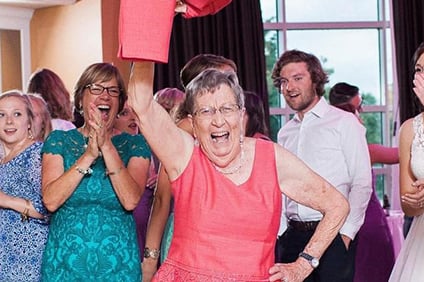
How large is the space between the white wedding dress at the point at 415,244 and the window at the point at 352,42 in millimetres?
4105

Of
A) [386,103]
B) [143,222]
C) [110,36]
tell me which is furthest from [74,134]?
[386,103]

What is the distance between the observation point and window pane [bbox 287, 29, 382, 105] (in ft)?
27.7

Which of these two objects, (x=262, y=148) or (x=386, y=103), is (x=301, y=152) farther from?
(x=386, y=103)

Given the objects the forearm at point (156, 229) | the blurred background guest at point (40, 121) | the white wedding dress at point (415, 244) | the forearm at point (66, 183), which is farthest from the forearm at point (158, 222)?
the white wedding dress at point (415, 244)

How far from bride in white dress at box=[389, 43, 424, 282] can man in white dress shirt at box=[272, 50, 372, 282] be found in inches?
16.3

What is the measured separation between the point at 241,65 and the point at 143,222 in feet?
8.03

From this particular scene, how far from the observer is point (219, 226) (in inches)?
120

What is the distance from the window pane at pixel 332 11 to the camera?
332 inches

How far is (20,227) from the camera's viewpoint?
416 centimetres

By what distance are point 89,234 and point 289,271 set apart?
0.87 m

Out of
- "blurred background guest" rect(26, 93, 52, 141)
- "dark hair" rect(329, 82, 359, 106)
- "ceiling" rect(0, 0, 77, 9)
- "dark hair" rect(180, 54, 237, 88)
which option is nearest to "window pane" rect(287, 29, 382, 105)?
"dark hair" rect(329, 82, 359, 106)

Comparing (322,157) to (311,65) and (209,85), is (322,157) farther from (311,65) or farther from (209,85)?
(209,85)

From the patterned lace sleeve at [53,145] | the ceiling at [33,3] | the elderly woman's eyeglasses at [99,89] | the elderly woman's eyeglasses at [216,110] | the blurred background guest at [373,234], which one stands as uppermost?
the ceiling at [33,3]

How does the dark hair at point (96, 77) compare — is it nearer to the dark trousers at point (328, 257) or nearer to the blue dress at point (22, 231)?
the blue dress at point (22, 231)
